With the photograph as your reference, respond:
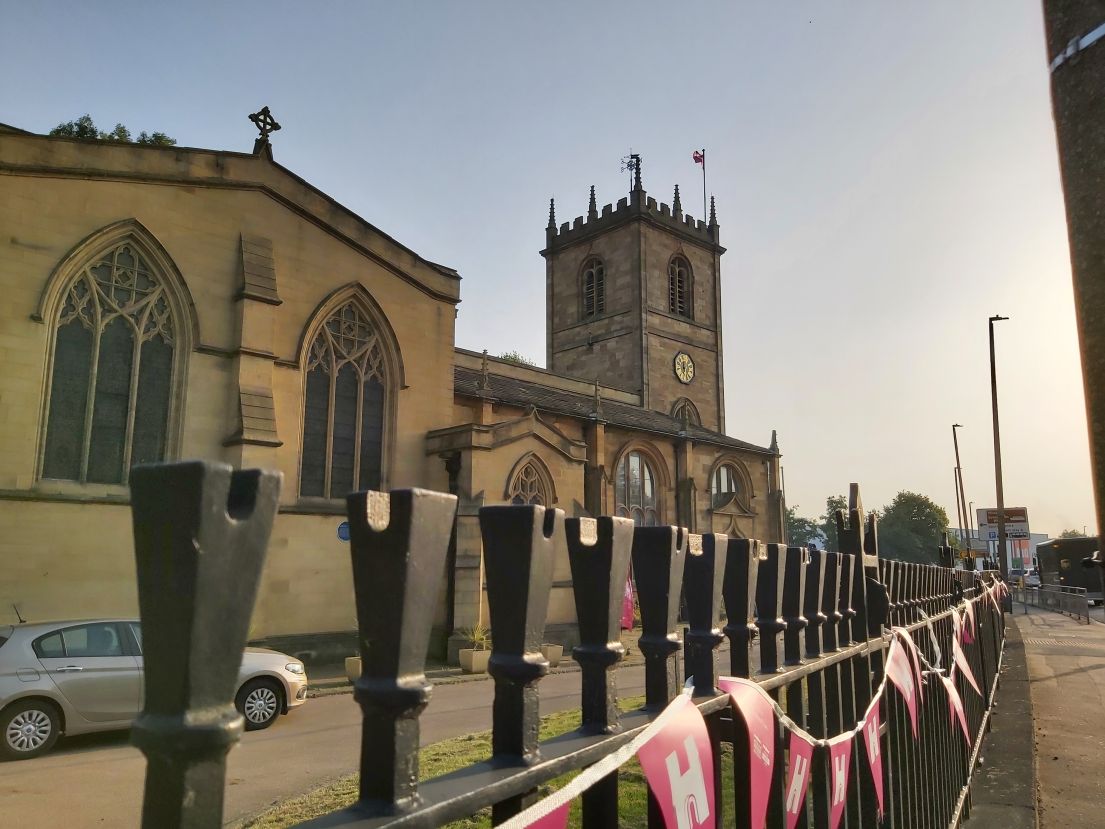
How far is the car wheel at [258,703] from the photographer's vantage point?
9.98 meters

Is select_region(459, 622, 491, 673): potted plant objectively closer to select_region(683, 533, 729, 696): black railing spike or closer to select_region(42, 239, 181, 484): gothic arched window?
select_region(42, 239, 181, 484): gothic arched window

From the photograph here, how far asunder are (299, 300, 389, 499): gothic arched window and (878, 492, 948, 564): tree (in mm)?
72992

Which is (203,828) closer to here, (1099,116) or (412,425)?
(1099,116)

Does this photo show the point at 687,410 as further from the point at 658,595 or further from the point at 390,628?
the point at 390,628

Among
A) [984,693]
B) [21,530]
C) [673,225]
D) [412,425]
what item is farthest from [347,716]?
[673,225]

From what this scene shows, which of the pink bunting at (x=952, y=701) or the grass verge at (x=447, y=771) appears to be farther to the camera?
the grass verge at (x=447, y=771)

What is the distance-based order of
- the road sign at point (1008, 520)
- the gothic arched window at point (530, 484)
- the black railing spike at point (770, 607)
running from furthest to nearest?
the road sign at point (1008, 520), the gothic arched window at point (530, 484), the black railing spike at point (770, 607)

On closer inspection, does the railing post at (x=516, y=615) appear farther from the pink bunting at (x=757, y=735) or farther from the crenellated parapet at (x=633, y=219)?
the crenellated parapet at (x=633, y=219)

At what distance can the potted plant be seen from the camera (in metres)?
15.7

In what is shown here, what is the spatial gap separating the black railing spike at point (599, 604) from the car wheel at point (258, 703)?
9779mm

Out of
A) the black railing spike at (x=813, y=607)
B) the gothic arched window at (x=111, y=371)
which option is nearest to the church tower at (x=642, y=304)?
the gothic arched window at (x=111, y=371)

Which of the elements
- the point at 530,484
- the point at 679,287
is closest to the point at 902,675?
the point at 530,484

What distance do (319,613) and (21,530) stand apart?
563cm

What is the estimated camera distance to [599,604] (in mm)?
1478
